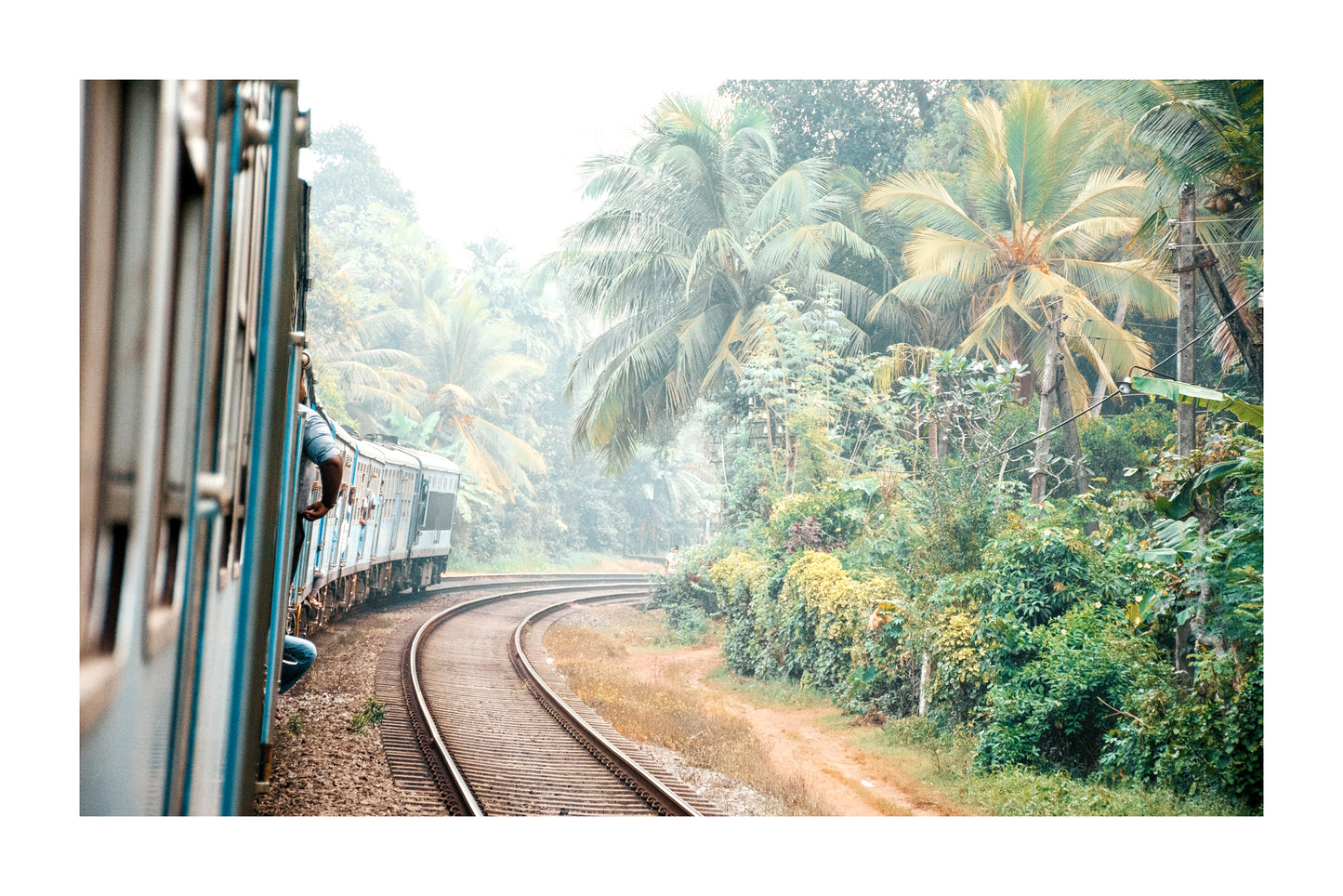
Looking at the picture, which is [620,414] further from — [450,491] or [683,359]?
[450,491]

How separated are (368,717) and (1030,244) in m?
5.72

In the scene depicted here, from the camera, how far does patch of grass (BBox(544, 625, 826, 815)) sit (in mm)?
5141

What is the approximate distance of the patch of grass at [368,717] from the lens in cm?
532

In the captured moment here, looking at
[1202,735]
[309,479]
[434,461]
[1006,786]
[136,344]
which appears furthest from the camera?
[434,461]

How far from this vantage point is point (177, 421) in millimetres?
2645

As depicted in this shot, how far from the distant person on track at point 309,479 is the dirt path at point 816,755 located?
2395 millimetres

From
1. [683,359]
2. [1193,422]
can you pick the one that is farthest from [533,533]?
[1193,422]

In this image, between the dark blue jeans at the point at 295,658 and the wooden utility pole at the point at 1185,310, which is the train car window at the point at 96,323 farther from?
the wooden utility pole at the point at 1185,310

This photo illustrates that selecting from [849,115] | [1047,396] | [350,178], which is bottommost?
[1047,396]

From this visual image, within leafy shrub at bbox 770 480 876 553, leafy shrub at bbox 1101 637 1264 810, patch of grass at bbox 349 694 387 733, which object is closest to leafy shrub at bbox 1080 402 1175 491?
leafy shrub at bbox 1101 637 1264 810

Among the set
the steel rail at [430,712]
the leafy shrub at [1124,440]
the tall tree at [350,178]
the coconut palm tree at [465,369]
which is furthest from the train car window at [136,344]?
the leafy shrub at [1124,440]

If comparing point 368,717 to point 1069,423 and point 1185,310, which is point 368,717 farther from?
point 1185,310

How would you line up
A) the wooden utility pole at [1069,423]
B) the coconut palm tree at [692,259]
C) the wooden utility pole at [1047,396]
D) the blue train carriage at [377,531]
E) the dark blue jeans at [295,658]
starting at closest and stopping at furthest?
the dark blue jeans at [295,658]
the wooden utility pole at [1047,396]
the wooden utility pole at [1069,423]
the coconut palm tree at [692,259]
the blue train carriage at [377,531]

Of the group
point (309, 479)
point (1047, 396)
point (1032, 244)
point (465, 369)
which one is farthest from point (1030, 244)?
point (309, 479)
